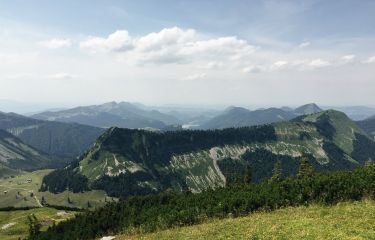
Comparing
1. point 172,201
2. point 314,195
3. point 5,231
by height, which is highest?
point 314,195

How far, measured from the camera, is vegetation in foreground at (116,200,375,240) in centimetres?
4303

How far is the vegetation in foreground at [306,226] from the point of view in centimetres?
4303

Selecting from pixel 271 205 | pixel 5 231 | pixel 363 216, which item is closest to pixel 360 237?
pixel 363 216

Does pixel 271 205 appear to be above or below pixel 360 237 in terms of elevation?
below

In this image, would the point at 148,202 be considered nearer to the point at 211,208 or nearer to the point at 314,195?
the point at 211,208

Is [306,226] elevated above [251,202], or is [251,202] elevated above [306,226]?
[306,226]

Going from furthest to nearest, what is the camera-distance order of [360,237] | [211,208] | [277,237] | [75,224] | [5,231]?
[5,231]
[75,224]
[211,208]
[277,237]
[360,237]

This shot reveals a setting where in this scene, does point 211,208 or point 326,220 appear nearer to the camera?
point 326,220

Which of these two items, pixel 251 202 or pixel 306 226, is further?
pixel 251 202

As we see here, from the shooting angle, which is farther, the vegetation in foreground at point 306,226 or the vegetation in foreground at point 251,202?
the vegetation in foreground at point 251,202

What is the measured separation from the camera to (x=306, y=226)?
48.1m

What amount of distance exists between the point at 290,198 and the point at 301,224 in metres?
28.8

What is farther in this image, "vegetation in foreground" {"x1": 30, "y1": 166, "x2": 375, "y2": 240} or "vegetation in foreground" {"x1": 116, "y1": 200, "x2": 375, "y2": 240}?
"vegetation in foreground" {"x1": 30, "y1": 166, "x2": 375, "y2": 240}

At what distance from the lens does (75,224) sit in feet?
411
